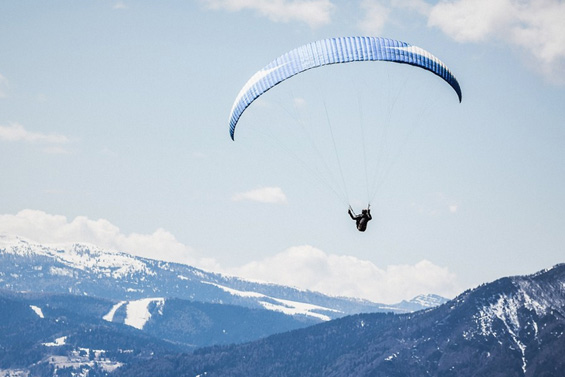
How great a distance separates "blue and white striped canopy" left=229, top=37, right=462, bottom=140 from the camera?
6650 centimetres

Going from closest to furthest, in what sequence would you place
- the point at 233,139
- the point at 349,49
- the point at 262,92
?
the point at 349,49 < the point at 262,92 < the point at 233,139

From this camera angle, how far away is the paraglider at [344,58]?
218ft

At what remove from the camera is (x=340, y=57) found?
6619 cm

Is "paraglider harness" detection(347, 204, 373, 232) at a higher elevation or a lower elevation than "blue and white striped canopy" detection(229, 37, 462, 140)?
lower

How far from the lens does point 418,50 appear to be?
6969 cm

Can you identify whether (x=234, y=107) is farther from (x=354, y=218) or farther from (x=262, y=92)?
(x=354, y=218)

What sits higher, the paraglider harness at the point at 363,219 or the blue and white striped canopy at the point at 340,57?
the blue and white striped canopy at the point at 340,57

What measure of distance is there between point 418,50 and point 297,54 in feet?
34.6

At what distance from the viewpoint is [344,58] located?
A: 217 feet

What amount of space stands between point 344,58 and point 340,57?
345mm

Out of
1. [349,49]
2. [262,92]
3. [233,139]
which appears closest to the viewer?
[349,49]

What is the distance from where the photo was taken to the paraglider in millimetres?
66500

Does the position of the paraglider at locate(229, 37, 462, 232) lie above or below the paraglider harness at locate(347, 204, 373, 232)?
above

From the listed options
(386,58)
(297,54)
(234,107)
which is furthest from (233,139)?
(386,58)
